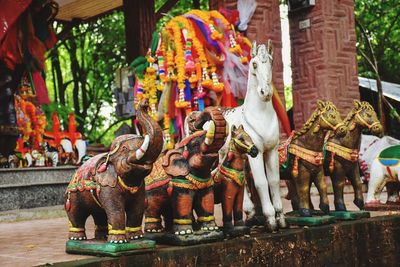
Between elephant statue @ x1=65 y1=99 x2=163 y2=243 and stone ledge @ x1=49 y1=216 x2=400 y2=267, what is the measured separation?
0.64 ft

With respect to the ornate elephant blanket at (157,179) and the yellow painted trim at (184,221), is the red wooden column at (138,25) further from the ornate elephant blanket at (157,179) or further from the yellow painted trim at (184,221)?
the yellow painted trim at (184,221)

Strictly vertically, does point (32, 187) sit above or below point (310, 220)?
above

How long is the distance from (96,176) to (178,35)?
356 cm

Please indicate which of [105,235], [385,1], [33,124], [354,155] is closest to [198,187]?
[105,235]

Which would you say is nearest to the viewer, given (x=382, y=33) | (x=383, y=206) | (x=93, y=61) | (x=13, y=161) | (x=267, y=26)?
(x=383, y=206)

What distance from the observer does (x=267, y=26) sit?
8531 mm

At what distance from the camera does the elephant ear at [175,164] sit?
3432 mm

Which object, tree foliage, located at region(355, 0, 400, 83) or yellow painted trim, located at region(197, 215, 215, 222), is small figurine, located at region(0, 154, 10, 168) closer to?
yellow painted trim, located at region(197, 215, 215, 222)

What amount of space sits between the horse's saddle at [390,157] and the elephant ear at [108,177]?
11.1ft

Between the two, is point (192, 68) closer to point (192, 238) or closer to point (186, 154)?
point (186, 154)

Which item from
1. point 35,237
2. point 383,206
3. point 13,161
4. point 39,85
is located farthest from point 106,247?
point 39,85

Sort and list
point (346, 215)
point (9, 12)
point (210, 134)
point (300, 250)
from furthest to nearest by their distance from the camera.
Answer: point (9, 12), point (346, 215), point (300, 250), point (210, 134)

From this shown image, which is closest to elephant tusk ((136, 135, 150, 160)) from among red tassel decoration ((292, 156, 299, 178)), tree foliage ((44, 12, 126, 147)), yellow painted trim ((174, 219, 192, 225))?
yellow painted trim ((174, 219, 192, 225))

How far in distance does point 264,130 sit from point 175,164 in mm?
767
